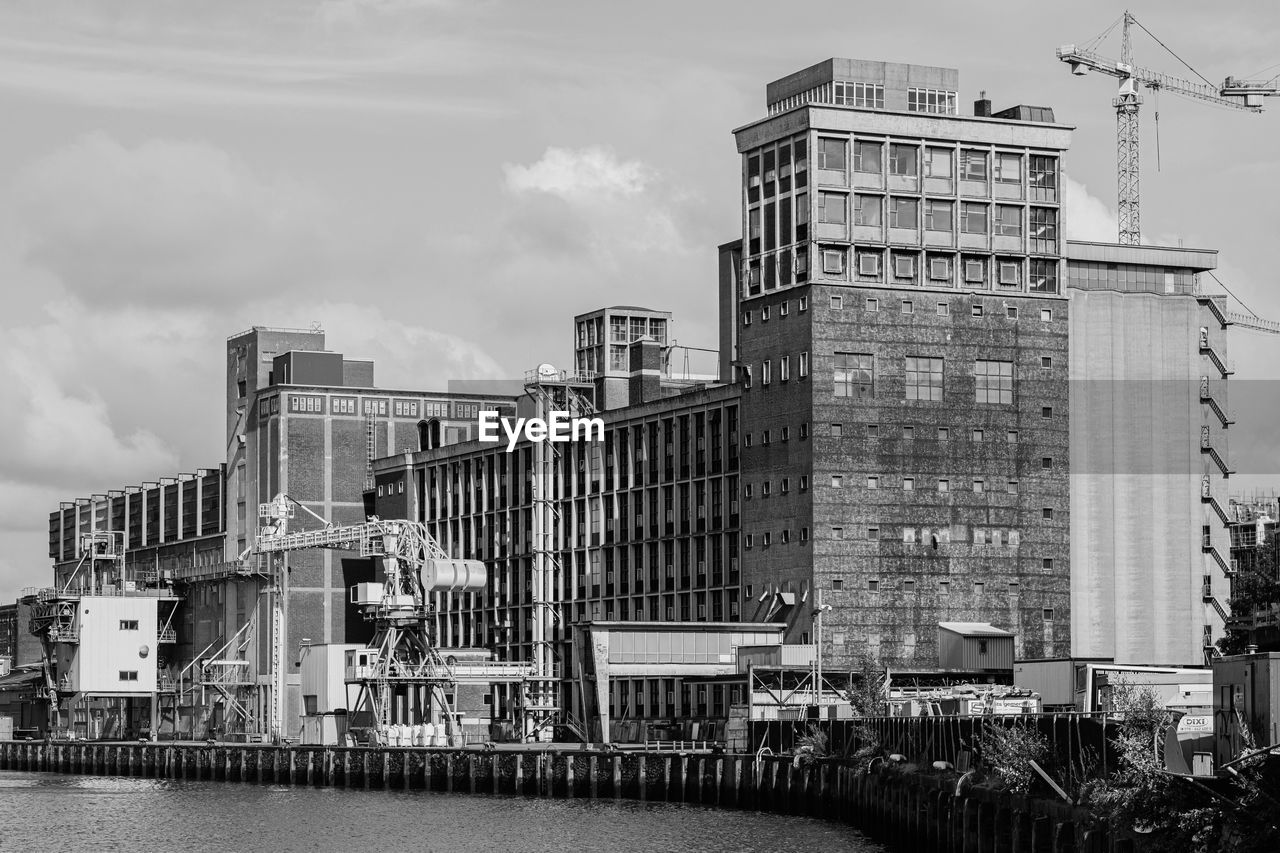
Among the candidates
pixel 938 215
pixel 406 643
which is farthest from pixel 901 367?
pixel 406 643

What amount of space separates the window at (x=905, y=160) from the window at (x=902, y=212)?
6.48ft

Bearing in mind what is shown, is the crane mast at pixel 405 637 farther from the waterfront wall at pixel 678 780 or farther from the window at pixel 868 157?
the window at pixel 868 157

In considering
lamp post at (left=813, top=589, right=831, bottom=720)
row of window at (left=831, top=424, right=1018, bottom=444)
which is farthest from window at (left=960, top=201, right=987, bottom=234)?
lamp post at (left=813, top=589, right=831, bottom=720)

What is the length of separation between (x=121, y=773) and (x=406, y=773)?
164ft

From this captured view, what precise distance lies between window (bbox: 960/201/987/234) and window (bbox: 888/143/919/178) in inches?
197

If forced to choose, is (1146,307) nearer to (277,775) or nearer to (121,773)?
(277,775)

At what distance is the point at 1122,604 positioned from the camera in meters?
168

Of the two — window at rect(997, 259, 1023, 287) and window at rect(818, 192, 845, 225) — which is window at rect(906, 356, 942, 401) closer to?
window at rect(997, 259, 1023, 287)

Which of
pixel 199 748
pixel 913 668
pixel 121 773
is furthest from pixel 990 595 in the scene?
pixel 121 773

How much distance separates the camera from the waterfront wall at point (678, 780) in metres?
62.2

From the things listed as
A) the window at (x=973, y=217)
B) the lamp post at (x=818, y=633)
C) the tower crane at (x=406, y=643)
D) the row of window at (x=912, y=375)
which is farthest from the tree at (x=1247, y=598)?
the tower crane at (x=406, y=643)

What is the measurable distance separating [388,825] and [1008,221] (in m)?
76.8

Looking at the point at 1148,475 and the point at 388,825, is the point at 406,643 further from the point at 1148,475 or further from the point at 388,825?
the point at 1148,475

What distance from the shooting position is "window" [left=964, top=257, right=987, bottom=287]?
162m
